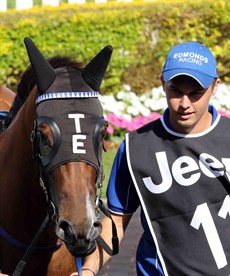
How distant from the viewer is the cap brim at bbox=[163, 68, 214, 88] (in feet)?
12.3

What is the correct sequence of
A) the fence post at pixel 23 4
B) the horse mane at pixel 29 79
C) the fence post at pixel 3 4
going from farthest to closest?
the fence post at pixel 23 4 → the fence post at pixel 3 4 → the horse mane at pixel 29 79

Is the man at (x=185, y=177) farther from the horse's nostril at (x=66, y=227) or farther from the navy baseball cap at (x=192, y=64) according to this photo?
the horse's nostril at (x=66, y=227)

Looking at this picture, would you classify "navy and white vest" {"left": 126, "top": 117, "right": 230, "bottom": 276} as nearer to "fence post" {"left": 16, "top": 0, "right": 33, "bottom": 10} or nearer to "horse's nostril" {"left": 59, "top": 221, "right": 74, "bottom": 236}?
"horse's nostril" {"left": 59, "top": 221, "right": 74, "bottom": 236}

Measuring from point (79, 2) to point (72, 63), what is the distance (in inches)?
402

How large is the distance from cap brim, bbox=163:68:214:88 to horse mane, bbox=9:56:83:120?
0.63 metres

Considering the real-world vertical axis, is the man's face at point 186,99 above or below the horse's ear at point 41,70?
below

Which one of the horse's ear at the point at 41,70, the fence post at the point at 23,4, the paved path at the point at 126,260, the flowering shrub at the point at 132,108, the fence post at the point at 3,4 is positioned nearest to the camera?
the horse's ear at the point at 41,70

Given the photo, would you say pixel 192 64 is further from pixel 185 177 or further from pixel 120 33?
pixel 120 33

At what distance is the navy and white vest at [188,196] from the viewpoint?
3.80 m

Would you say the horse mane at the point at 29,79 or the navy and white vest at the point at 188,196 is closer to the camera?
the navy and white vest at the point at 188,196

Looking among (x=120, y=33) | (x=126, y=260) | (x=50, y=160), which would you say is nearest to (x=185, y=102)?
(x=50, y=160)

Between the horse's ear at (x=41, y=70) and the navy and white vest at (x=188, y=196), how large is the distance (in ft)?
1.57

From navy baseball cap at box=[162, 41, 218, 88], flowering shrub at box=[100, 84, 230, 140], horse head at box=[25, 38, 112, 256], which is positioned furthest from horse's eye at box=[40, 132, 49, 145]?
flowering shrub at box=[100, 84, 230, 140]

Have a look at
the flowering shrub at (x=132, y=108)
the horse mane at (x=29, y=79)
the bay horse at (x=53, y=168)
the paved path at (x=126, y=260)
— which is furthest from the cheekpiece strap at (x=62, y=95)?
the flowering shrub at (x=132, y=108)
